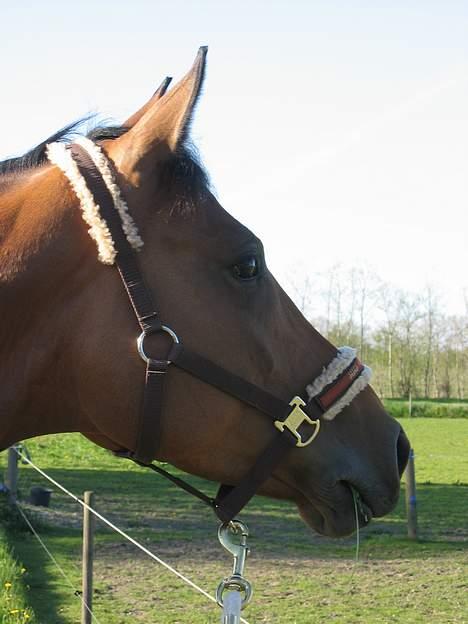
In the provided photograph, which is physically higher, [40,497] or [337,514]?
[337,514]

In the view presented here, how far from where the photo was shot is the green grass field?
750cm

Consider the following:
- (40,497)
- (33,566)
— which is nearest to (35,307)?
(33,566)

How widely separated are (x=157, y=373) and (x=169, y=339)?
10cm

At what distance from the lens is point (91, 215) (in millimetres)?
2215

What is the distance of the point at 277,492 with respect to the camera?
2.42 meters

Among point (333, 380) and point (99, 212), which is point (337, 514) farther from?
point (99, 212)

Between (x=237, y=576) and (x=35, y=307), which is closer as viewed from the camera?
(x=35, y=307)

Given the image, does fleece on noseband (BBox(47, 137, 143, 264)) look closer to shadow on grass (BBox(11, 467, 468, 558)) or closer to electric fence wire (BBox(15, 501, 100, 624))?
electric fence wire (BBox(15, 501, 100, 624))

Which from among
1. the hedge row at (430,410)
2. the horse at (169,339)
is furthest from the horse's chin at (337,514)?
the hedge row at (430,410)

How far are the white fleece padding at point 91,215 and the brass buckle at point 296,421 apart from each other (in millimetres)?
688

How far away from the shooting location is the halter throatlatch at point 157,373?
7.14 ft

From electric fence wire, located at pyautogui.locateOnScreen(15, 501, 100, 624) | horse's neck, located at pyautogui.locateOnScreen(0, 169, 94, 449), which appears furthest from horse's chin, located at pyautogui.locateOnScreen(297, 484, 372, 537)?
electric fence wire, located at pyautogui.locateOnScreen(15, 501, 100, 624)

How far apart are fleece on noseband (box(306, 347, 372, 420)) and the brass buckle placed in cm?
5

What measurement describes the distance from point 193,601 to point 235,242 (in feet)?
20.9
